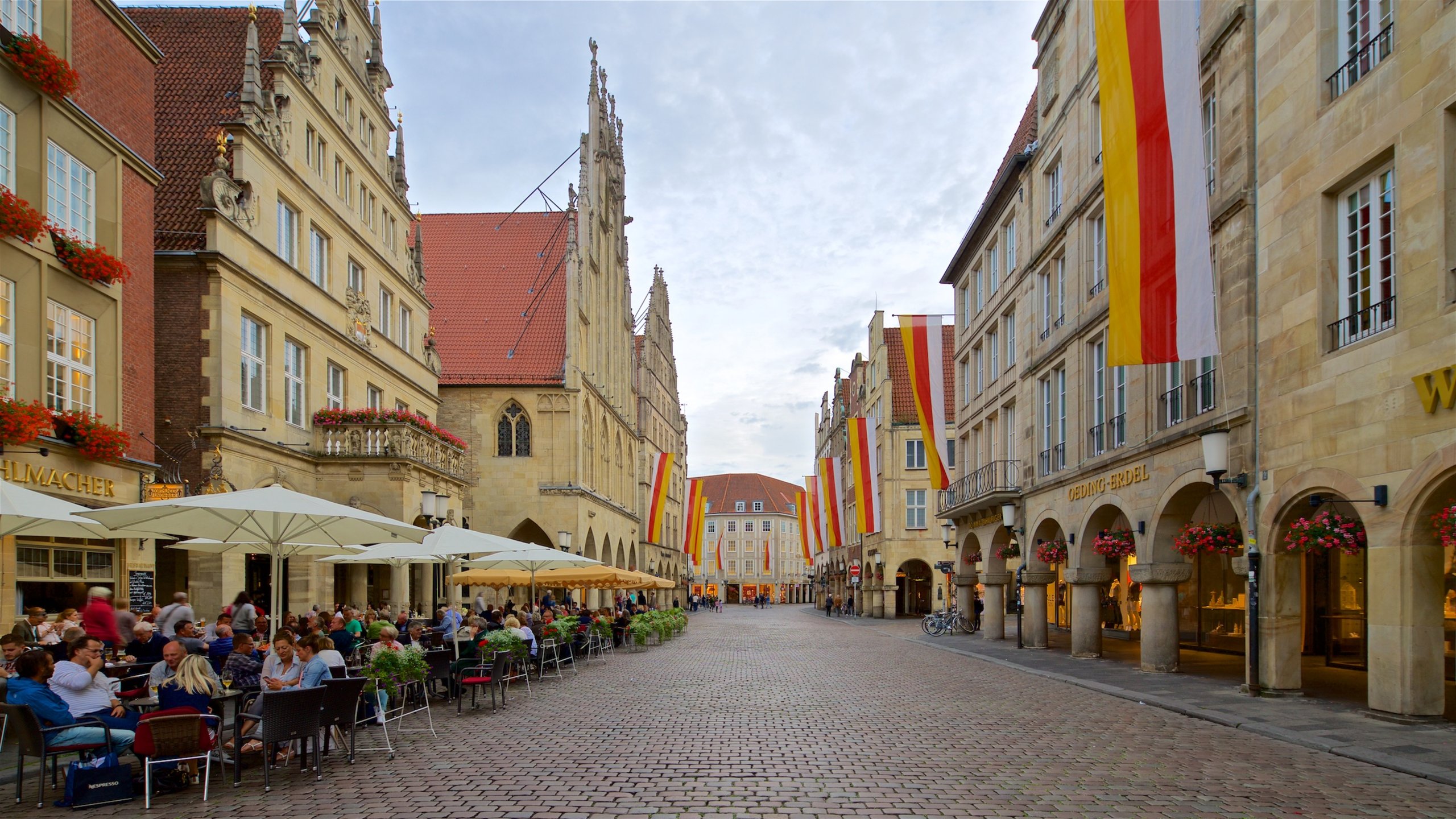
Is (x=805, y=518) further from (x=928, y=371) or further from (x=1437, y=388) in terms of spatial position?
(x=1437, y=388)

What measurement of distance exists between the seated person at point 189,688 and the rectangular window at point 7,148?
839 cm

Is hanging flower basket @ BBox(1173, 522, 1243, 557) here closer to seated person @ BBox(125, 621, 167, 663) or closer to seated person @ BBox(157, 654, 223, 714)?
seated person @ BBox(157, 654, 223, 714)

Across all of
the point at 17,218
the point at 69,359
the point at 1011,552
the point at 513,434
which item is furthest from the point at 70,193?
the point at 513,434

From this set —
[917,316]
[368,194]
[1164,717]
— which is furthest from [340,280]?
[1164,717]

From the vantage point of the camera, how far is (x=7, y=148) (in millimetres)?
14383

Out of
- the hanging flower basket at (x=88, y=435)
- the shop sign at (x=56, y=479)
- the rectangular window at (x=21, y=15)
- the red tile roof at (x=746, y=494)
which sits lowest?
the red tile roof at (x=746, y=494)

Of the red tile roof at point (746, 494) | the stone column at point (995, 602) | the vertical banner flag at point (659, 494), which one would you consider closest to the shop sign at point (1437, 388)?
the stone column at point (995, 602)

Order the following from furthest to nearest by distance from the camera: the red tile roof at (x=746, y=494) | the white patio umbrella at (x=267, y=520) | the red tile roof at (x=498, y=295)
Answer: the red tile roof at (x=746, y=494) → the red tile roof at (x=498, y=295) → the white patio umbrella at (x=267, y=520)

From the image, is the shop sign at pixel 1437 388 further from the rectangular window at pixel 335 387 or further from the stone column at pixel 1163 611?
the rectangular window at pixel 335 387

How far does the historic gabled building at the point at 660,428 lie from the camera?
2635 inches

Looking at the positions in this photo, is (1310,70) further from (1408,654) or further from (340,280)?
(340,280)

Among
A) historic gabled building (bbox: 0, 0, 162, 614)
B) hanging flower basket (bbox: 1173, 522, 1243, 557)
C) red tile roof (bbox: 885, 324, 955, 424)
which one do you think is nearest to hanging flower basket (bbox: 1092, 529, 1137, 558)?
hanging flower basket (bbox: 1173, 522, 1243, 557)

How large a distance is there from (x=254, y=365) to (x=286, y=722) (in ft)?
Result: 47.9

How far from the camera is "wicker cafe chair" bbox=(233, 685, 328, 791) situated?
9.41 metres
